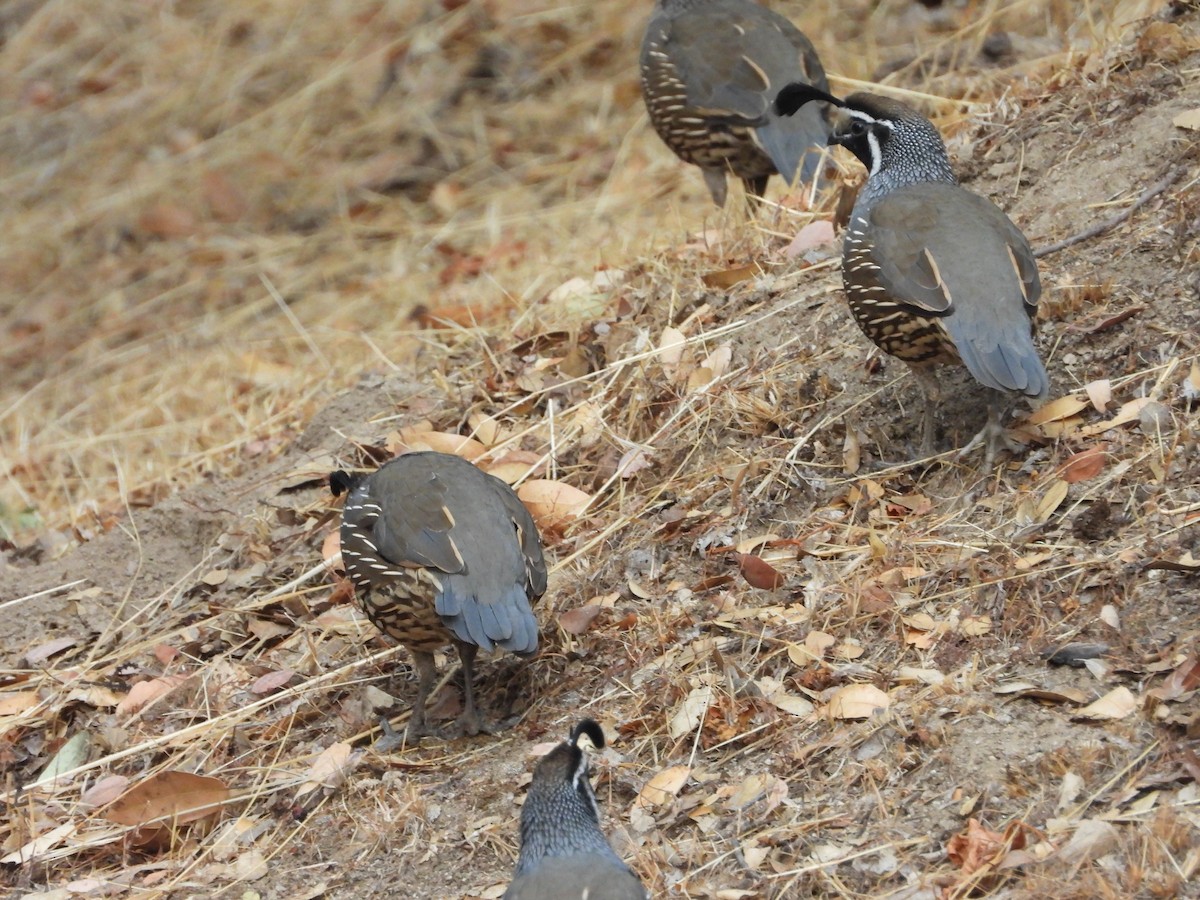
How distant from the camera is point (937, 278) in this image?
441cm

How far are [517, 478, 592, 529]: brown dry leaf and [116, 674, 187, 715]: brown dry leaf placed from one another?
1266mm

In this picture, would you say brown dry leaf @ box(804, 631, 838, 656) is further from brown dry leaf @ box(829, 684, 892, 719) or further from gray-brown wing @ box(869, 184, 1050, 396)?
gray-brown wing @ box(869, 184, 1050, 396)

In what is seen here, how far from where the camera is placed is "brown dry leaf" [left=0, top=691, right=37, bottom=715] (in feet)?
16.9

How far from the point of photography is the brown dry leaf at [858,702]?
388 cm

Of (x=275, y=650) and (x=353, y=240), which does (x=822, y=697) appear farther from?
(x=353, y=240)

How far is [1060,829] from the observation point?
3357 mm

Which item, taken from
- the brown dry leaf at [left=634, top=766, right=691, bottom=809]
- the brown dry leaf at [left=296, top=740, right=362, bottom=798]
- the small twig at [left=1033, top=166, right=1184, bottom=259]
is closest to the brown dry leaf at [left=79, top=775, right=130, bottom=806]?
the brown dry leaf at [left=296, top=740, right=362, bottom=798]

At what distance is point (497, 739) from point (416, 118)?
21.9 feet

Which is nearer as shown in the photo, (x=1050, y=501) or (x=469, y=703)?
(x=1050, y=501)

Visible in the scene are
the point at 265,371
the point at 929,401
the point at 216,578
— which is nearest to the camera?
the point at 929,401

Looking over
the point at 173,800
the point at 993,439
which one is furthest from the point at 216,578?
→ the point at 993,439

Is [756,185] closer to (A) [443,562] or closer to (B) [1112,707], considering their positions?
(A) [443,562]

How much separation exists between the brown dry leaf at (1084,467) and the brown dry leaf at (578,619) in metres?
1.40

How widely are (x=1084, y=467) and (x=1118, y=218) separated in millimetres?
1199
